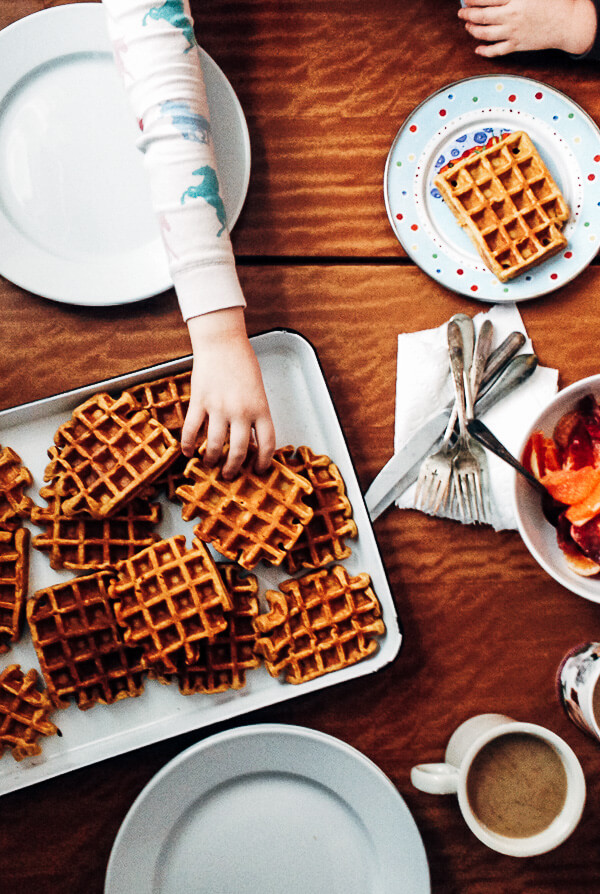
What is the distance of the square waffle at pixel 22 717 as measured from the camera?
1.09m

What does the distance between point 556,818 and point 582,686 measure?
7.9 inches

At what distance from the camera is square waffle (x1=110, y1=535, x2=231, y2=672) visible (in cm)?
110

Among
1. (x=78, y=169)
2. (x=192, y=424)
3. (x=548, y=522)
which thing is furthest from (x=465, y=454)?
(x=78, y=169)

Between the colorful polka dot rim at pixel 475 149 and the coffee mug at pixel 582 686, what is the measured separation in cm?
61

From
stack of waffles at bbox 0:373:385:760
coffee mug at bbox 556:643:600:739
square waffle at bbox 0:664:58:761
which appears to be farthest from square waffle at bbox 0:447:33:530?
coffee mug at bbox 556:643:600:739

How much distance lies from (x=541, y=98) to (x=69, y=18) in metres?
0.80

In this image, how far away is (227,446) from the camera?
112 centimetres

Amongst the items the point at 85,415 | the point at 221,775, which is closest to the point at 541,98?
the point at 85,415

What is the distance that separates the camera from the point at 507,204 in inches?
45.2

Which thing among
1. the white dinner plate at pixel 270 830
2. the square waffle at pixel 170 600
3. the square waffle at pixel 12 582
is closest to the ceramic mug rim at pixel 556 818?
the white dinner plate at pixel 270 830

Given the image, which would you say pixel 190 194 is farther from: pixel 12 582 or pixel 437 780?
pixel 437 780

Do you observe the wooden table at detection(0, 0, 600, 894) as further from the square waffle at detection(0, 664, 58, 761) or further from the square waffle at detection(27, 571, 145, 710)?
the square waffle at detection(0, 664, 58, 761)

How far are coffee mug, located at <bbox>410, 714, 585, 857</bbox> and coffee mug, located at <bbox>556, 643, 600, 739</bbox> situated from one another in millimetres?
87

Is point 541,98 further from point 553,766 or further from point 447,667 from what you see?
point 553,766
